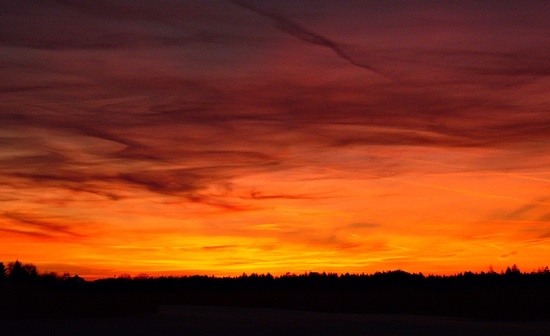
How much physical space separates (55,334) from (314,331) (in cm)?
495

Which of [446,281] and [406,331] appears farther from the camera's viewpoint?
[446,281]

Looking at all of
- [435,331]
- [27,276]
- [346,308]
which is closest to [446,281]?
[346,308]

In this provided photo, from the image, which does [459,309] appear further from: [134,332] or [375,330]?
[134,332]

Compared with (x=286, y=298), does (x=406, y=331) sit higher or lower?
lower

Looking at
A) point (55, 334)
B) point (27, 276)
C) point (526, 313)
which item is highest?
point (27, 276)

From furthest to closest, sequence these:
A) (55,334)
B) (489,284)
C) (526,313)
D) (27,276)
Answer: (489,284)
(27,276)
(526,313)
(55,334)

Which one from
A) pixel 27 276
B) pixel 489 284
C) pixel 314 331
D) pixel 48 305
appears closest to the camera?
pixel 314 331

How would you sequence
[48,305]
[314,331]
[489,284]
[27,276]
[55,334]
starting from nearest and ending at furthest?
[55,334] < [314,331] < [48,305] < [27,276] < [489,284]

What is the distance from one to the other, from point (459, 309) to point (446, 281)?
18373mm

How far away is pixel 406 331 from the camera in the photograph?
16531 millimetres

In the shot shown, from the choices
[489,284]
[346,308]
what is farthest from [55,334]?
[489,284]

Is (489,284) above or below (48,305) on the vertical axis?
above

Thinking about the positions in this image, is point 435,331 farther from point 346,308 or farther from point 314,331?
point 346,308

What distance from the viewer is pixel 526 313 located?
24.2m
